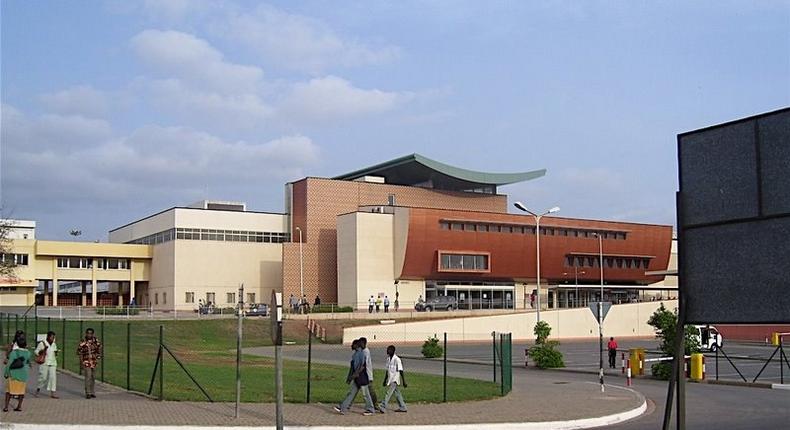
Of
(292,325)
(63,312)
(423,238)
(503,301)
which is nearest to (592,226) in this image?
(503,301)

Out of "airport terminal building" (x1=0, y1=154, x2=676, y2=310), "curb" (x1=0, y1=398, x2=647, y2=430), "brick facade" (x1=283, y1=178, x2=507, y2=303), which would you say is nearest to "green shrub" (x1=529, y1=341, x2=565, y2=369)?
"curb" (x1=0, y1=398, x2=647, y2=430)

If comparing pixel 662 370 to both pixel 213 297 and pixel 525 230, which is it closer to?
pixel 525 230

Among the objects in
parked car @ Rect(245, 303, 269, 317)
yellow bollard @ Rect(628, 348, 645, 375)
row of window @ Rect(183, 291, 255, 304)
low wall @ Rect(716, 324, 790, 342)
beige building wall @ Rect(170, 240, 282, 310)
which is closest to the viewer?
yellow bollard @ Rect(628, 348, 645, 375)

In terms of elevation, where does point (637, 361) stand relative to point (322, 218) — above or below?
below

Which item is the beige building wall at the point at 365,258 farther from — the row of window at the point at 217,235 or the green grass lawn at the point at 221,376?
the green grass lawn at the point at 221,376

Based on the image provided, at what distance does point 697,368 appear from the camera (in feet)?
104

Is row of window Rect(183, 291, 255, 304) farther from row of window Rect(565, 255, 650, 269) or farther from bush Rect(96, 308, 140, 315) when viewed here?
row of window Rect(565, 255, 650, 269)

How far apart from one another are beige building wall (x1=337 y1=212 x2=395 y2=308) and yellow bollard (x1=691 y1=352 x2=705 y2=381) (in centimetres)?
5004

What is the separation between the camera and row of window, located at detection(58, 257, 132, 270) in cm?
8881

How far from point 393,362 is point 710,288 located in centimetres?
1316

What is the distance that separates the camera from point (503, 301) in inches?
3376

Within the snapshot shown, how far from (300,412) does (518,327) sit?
2038 inches

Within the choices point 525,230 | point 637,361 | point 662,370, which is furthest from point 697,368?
point 525,230

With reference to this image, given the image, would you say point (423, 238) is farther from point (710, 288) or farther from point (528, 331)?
point (710, 288)
